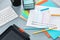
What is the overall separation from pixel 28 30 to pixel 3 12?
29 cm

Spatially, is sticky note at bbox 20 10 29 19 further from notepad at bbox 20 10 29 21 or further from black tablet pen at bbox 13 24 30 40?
black tablet pen at bbox 13 24 30 40

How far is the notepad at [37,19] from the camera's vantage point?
124 cm

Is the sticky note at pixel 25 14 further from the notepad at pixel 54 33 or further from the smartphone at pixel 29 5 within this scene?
the notepad at pixel 54 33

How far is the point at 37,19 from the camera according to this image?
1.27m

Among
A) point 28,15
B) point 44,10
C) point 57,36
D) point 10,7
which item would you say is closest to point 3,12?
point 10,7

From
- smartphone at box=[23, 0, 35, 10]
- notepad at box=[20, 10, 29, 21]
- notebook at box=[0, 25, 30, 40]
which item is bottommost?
notebook at box=[0, 25, 30, 40]

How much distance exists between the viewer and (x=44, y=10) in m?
1.34

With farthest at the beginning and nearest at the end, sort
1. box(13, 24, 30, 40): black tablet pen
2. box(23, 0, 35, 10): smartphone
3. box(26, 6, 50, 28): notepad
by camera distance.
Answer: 1. box(23, 0, 35, 10): smartphone
2. box(26, 6, 50, 28): notepad
3. box(13, 24, 30, 40): black tablet pen

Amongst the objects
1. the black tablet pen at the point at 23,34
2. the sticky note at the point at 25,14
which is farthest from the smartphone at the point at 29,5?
the black tablet pen at the point at 23,34

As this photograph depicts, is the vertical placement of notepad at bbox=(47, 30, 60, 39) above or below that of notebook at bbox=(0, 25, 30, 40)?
below

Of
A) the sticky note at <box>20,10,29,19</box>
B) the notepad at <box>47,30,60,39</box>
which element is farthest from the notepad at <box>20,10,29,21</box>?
the notepad at <box>47,30,60,39</box>

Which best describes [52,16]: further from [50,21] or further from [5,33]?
[5,33]

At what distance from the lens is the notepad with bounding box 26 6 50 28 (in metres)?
1.24

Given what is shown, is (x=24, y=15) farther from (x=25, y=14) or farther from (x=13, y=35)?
(x=13, y=35)
